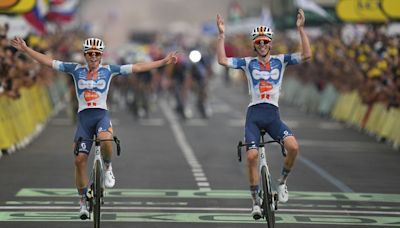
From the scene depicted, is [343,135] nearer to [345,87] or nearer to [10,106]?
[345,87]

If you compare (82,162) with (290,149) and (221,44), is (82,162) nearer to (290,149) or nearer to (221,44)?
(221,44)

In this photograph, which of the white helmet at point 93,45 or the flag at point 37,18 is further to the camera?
the flag at point 37,18

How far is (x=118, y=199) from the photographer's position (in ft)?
57.4

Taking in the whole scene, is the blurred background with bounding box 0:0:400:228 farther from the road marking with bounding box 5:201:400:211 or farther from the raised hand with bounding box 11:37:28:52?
the raised hand with bounding box 11:37:28:52

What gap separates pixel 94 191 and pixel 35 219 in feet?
4.77

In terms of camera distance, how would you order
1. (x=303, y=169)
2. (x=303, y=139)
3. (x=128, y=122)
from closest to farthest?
(x=303, y=169) < (x=303, y=139) < (x=128, y=122)

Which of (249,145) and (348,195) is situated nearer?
(249,145)

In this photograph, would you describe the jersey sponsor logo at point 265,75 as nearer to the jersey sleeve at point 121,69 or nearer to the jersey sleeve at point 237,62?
the jersey sleeve at point 237,62

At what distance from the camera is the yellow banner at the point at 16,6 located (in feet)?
93.1

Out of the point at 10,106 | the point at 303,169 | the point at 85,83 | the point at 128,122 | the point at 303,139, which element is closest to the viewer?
the point at 85,83

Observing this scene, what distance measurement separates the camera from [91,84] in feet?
49.1

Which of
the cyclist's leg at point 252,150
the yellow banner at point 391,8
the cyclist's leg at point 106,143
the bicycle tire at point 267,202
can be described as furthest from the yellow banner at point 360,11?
the bicycle tire at point 267,202

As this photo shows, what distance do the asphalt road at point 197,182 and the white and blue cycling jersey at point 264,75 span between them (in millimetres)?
1410

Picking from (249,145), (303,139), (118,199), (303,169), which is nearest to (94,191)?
(249,145)
